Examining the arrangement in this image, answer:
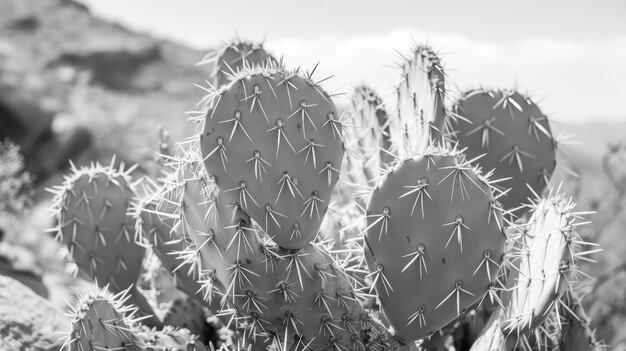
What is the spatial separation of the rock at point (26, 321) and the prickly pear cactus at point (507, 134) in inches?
60.7

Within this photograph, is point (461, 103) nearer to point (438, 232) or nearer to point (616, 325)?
point (438, 232)

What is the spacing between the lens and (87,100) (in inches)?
563

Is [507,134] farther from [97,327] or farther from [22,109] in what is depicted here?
[22,109]

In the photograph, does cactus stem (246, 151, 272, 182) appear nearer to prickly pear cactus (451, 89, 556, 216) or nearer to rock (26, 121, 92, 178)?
prickly pear cactus (451, 89, 556, 216)

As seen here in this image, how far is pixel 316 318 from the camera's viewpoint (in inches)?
65.9

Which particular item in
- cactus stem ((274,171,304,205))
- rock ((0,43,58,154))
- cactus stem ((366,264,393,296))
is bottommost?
rock ((0,43,58,154))

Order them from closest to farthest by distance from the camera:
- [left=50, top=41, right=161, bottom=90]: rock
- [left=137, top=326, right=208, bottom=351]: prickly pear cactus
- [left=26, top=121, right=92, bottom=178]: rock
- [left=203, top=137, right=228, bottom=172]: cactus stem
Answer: [left=203, top=137, right=228, bottom=172]: cactus stem, [left=137, top=326, right=208, bottom=351]: prickly pear cactus, [left=26, top=121, right=92, bottom=178]: rock, [left=50, top=41, right=161, bottom=90]: rock

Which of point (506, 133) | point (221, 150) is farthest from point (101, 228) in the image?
point (506, 133)

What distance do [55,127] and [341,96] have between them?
11.0 m

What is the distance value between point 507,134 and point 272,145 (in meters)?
0.94

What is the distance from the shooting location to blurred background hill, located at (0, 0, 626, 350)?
26.7 ft

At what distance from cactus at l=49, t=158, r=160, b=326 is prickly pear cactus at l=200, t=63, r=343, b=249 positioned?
2.40 feet

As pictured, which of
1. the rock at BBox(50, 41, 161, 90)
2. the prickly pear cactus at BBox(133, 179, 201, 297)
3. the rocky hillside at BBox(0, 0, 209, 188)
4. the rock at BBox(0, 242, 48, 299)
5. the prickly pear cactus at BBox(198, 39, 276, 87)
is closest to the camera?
the prickly pear cactus at BBox(133, 179, 201, 297)

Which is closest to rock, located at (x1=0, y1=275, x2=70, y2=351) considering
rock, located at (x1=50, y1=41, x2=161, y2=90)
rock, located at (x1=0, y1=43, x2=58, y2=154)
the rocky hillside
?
the rocky hillside
